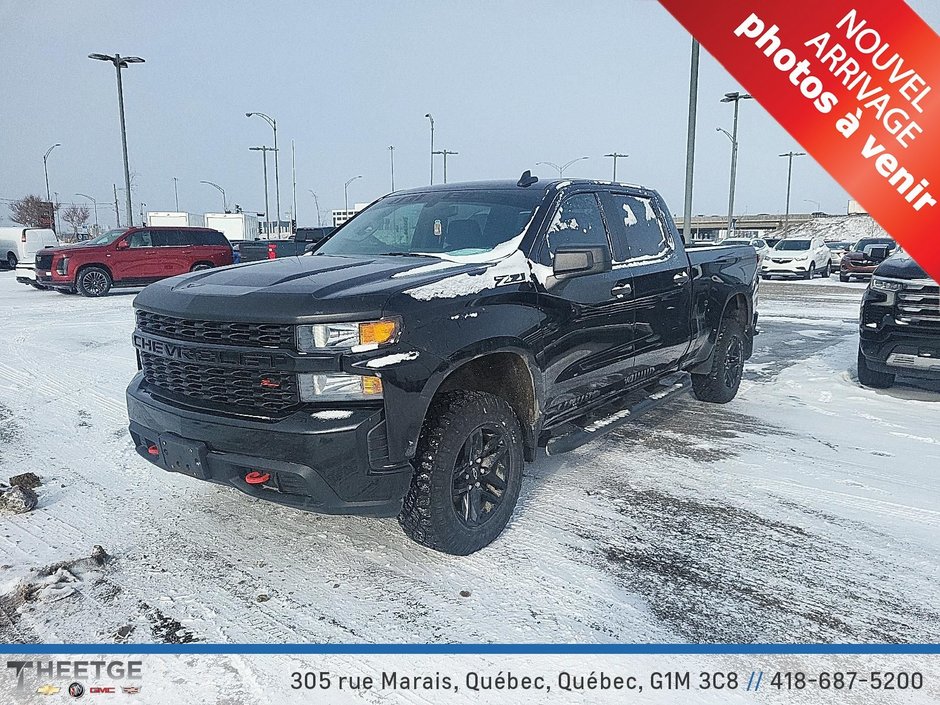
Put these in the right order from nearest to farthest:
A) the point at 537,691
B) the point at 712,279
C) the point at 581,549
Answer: the point at 537,691 → the point at 581,549 → the point at 712,279

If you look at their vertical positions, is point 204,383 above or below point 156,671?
above

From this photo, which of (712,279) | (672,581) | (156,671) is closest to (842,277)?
(712,279)

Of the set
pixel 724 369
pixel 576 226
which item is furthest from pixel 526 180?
pixel 724 369

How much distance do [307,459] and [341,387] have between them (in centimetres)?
32

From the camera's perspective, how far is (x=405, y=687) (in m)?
2.46

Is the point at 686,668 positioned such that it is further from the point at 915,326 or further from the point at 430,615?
the point at 915,326

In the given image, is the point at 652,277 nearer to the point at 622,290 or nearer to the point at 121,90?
the point at 622,290

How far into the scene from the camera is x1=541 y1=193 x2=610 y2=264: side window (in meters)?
3.96

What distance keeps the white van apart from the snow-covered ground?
15269mm

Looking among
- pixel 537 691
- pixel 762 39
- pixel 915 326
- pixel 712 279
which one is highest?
pixel 762 39

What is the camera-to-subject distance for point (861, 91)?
3.87 metres

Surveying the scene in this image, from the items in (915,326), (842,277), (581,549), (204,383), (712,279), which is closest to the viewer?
(204,383)

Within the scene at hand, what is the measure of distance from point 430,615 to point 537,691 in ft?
1.95

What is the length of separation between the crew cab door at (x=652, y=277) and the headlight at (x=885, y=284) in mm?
2508
